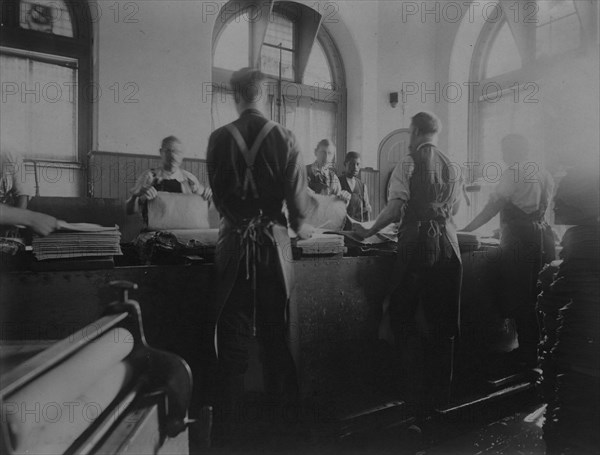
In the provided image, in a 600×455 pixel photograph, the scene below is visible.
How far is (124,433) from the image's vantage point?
3.57ft

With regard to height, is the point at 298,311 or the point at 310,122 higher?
the point at 310,122

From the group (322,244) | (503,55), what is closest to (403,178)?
(322,244)

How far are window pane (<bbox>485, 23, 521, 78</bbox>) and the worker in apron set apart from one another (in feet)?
14.8

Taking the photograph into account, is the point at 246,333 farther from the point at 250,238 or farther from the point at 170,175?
the point at 170,175

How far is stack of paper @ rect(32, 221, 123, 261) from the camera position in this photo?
1.95m

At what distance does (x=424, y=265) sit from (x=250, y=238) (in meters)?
1.19

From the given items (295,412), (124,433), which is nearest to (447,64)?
(295,412)

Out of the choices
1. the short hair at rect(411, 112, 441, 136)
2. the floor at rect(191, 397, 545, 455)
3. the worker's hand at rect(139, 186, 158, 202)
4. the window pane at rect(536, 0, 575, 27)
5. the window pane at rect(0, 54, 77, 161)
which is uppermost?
the window pane at rect(536, 0, 575, 27)

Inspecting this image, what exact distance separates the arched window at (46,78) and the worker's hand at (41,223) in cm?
411

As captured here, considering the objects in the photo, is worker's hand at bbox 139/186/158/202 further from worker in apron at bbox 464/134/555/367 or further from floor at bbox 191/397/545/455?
worker in apron at bbox 464/134/555/367

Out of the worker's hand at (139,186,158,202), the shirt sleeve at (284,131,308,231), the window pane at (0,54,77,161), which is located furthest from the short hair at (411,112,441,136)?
the window pane at (0,54,77,161)

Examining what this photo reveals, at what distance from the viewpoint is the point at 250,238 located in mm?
2271

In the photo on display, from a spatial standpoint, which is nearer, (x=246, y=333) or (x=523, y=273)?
(x=246, y=333)

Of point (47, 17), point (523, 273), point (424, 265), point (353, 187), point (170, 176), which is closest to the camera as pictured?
point (424, 265)
